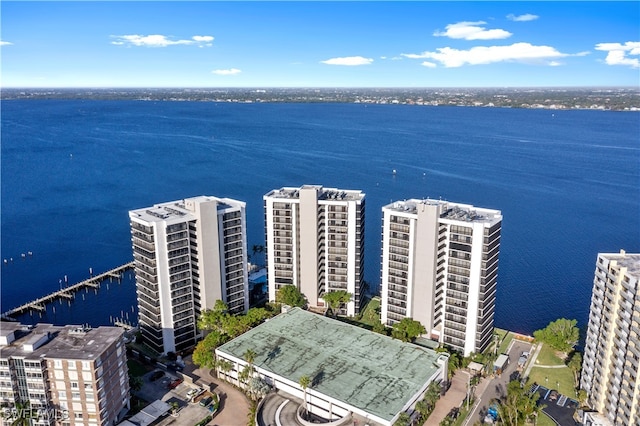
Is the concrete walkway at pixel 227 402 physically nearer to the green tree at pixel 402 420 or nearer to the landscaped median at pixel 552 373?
the green tree at pixel 402 420

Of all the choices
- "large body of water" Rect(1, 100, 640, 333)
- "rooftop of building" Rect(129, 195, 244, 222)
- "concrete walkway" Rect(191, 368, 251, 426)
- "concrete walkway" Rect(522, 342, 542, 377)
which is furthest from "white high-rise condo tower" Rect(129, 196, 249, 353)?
"concrete walkway" Rect(522, 342, 542, 377)

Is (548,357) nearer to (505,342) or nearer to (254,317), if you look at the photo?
(505,342)

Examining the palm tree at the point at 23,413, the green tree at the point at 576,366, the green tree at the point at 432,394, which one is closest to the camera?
the palm tree at the point at 23,413

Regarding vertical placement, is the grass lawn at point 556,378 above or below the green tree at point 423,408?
below

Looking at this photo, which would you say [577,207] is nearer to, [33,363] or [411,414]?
[411,414]

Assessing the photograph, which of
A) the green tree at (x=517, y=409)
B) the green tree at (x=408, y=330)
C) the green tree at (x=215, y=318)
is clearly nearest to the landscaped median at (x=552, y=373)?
the green tree at (x=517, y=409)

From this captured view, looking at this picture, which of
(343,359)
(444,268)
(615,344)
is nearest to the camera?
(615,344)

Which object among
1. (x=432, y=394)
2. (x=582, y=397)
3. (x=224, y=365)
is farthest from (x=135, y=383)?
(x=582, y=397)

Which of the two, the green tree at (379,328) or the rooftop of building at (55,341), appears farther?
Result: the green tree at (379,328)
